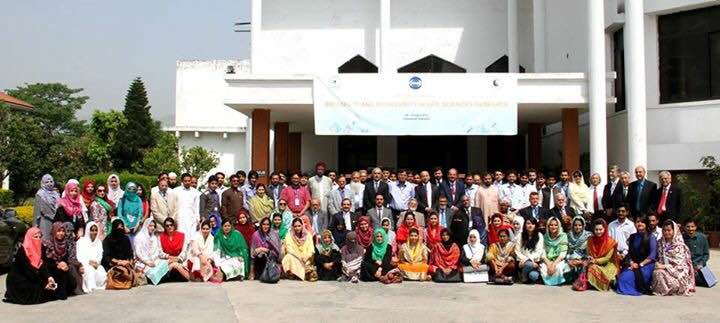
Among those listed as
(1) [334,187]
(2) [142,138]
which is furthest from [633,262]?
(2) [142,138]

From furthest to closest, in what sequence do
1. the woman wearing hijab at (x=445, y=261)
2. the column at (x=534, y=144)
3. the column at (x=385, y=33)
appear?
the column at (x=534, y=144) → the column at (x=385, y=33) → the woman wearing hijab at (x=445, y=261)

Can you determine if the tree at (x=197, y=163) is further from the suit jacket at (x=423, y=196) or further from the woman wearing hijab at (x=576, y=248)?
the woman wearing hijab at (x=576, y=248)

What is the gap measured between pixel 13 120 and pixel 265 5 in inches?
375

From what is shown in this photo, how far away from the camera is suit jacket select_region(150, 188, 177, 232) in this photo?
412 inches

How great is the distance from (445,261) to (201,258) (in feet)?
11.0

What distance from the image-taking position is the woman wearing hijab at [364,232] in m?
10.0

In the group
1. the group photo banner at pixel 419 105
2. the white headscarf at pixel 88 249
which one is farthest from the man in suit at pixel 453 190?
the white headscarf at pixel 88 249

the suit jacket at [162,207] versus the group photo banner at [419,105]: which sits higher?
the group photo banner at [419,105]

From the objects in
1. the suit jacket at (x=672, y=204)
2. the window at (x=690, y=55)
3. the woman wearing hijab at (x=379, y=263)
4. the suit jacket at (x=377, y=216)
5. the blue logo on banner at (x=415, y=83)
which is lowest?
the woman wearing hijab at (x=379, y=263)

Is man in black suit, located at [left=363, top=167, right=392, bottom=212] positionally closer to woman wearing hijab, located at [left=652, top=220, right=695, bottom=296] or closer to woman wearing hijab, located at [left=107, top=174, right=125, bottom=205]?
woman wearing hijab, located at [left=107, top=174, right=125, bottom=205]

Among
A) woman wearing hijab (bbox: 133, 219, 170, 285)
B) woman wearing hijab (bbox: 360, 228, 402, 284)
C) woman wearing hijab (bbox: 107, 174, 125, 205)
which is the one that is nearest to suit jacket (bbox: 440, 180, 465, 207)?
woman wearing hijab (bbox: 360, 228, 402, 284)

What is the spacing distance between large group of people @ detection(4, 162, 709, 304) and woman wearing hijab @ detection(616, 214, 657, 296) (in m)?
0.01

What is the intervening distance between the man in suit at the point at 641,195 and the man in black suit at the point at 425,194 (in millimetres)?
2942

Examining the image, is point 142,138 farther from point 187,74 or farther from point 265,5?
point 265,5
